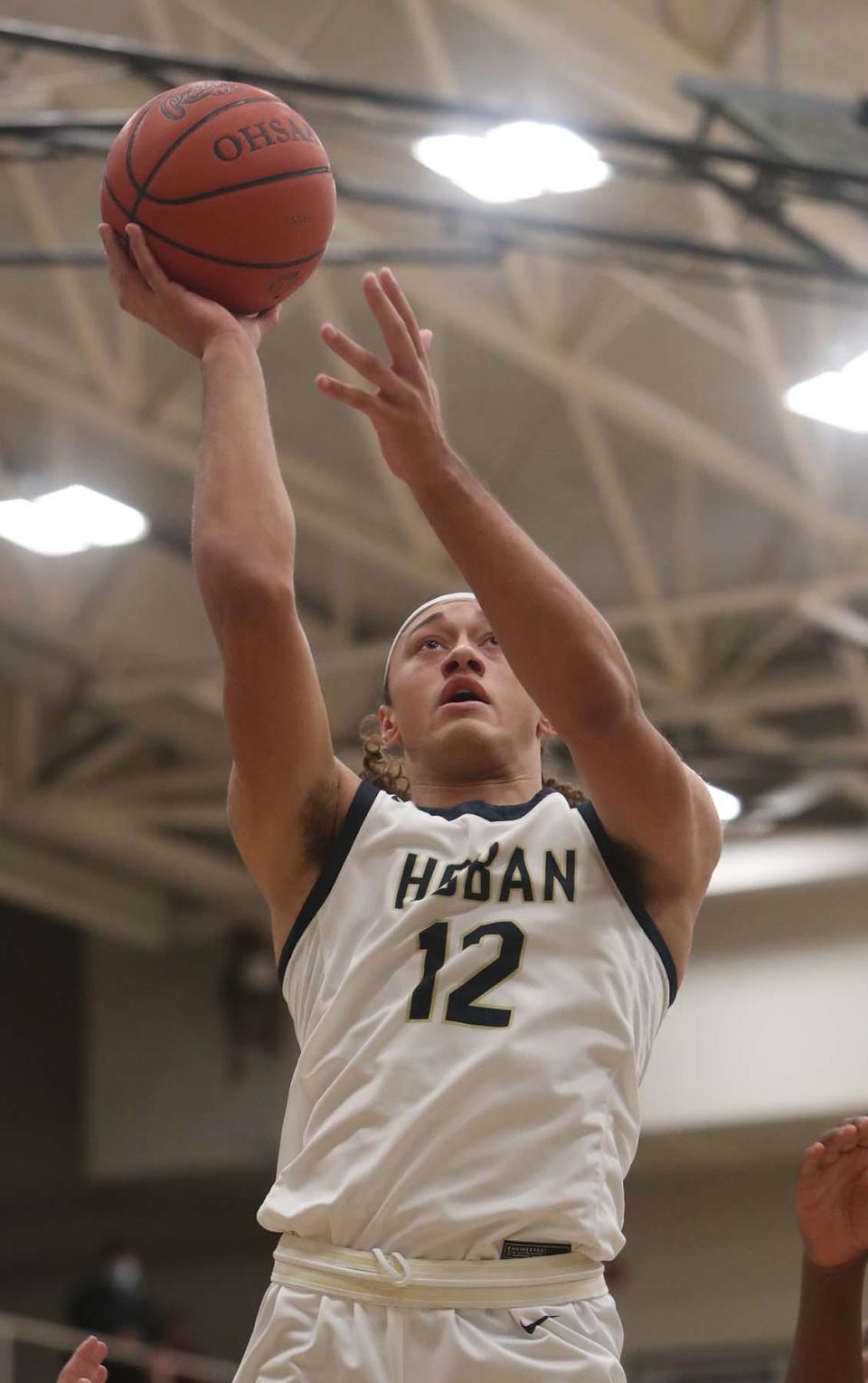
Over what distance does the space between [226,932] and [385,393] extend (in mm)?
17256

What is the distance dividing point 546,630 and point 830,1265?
1.12m

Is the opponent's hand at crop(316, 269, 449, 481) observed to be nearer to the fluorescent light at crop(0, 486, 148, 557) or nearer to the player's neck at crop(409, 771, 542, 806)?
the player's neck at crop(409, 771, 542, 806)

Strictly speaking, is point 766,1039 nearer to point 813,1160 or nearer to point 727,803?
point 727,803

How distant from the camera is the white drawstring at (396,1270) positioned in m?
2.72

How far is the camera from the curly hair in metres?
3.71

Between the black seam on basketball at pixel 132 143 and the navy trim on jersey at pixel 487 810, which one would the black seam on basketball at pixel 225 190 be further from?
the navy trim on jersey at pixel 487 810

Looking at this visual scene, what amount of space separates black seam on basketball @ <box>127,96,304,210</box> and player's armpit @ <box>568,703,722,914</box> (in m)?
1.23

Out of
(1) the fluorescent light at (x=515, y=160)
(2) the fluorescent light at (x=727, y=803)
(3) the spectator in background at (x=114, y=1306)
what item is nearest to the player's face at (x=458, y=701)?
(1) the fluorescent light at (x=515, y=160)

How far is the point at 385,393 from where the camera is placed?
2.97m

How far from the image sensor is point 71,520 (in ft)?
39.2

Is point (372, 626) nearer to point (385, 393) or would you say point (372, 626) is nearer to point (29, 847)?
point (29, 847)

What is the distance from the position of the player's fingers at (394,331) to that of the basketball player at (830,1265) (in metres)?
1.31

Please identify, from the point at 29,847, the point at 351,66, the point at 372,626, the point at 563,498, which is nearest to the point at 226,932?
the point at 29,847

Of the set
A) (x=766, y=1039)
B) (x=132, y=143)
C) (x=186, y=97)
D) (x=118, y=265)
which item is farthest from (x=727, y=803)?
(x=118, y=265)
